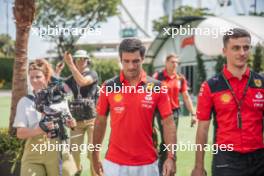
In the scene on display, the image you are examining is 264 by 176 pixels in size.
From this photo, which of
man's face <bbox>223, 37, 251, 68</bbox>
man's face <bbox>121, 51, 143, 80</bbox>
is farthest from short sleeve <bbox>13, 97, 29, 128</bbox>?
man's face <bbox>223, 37, 251, 68</bbox>

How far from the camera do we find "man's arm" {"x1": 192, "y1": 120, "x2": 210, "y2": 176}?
3.17m

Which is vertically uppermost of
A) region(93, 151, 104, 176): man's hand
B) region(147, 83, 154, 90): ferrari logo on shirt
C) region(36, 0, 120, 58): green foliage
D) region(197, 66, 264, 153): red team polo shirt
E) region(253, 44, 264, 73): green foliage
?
region(36, 0, 120, 58): green foliage

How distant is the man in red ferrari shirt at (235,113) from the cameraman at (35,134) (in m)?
1.39

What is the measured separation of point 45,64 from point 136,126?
1248 mm

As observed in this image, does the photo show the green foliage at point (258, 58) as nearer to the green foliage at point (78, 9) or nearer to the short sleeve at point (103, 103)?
the green foliage at point (78, 9)

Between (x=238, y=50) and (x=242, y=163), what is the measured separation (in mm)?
796

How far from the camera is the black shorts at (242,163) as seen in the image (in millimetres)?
3035

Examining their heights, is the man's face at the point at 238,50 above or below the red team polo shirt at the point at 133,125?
above

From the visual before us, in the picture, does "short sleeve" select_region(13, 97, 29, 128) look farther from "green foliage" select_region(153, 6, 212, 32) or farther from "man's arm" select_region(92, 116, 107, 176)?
"green foliage" select_region(153, 6, 212, 32)

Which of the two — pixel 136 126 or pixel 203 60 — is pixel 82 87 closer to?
pixel 136 126

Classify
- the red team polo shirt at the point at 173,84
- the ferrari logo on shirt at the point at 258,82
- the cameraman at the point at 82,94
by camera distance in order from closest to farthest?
the ferrari logo on shirt at the point at 258,82
the cameraman at the point at 82,94
the red team polo shirt at the point at 173,84

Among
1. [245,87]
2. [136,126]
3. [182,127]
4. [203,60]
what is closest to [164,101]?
[136,126]

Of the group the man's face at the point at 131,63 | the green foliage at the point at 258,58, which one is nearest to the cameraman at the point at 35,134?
the man's face at the point at 131,63

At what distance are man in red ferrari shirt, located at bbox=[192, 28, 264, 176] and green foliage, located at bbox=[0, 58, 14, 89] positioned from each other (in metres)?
16.3
